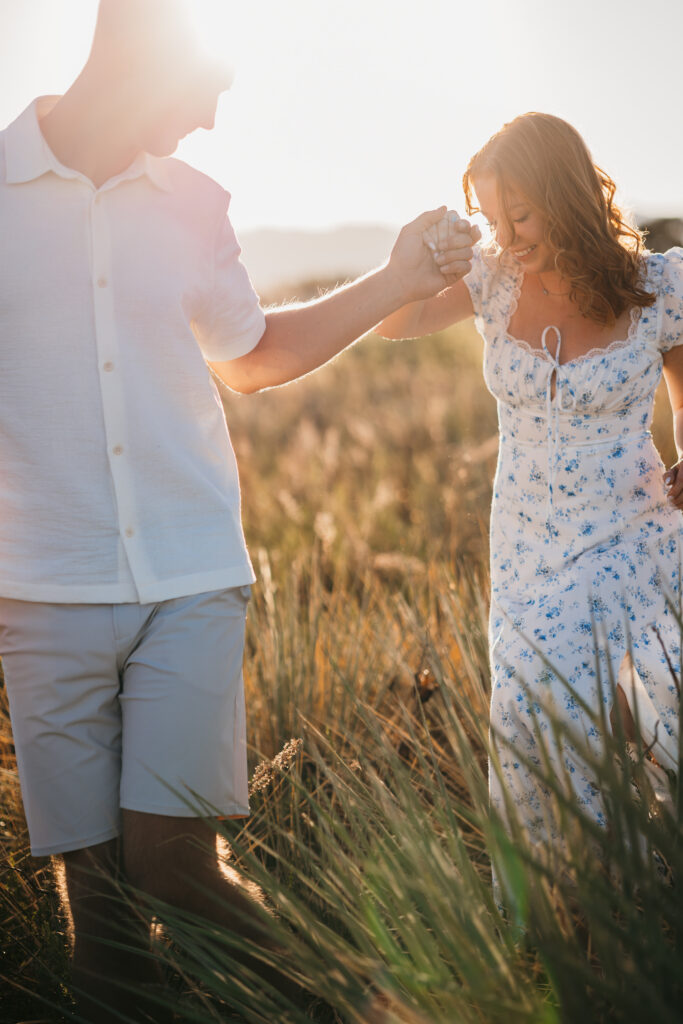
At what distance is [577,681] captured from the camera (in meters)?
2.73

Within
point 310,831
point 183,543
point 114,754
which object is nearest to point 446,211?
point 183,543

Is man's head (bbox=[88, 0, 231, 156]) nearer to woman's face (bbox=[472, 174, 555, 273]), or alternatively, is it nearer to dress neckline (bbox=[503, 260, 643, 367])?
woman's face (bbox=[472, 174, 555, 273])

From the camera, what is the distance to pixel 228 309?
259 cm

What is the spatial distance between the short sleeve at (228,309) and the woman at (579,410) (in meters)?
0.61

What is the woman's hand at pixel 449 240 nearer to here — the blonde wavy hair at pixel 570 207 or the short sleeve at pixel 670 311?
the blonde wavy hair at pixel 570 207

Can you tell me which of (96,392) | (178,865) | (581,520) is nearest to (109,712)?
(178,865)

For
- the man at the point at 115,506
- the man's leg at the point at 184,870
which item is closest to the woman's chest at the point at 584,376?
the man at the point at 115,506

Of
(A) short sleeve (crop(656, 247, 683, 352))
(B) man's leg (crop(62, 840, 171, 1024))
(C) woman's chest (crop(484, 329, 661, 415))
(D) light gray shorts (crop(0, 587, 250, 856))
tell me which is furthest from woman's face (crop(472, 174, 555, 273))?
(B) man's leg (crop(62, 840, 171, 1024))

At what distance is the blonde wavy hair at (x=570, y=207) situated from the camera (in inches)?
115

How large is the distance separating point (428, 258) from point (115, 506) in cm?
119

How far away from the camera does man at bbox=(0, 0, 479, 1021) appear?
89.0 inches

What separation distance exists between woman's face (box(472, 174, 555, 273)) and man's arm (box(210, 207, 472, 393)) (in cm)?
19

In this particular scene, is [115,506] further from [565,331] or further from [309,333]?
[565,331]

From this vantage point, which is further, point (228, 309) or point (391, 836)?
point (228, 309)
